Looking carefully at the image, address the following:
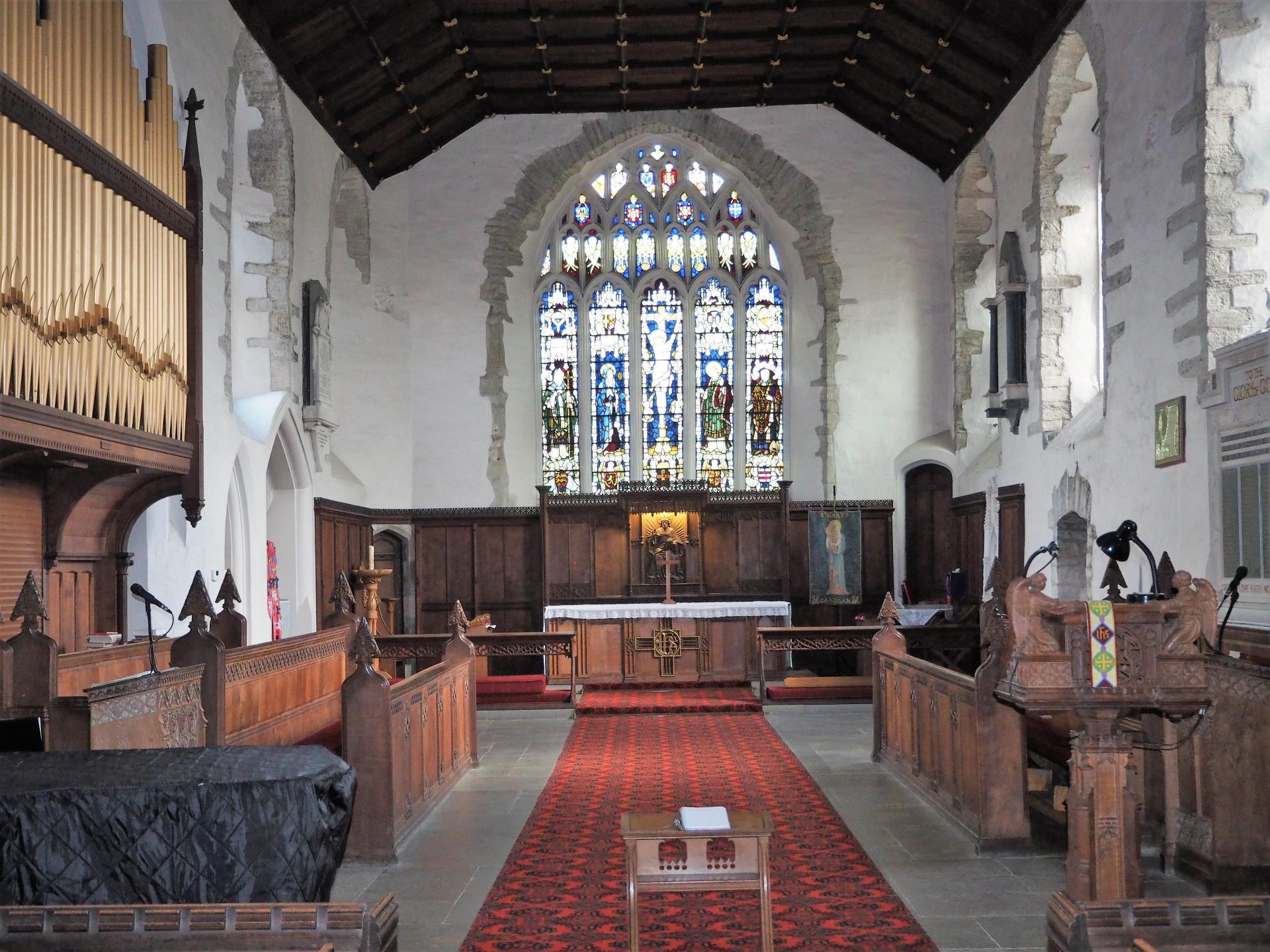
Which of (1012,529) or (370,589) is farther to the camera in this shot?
(370,589)

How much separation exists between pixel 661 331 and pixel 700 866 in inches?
494

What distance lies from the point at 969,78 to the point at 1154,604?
32.2ft

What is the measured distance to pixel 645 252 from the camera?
16.2 m

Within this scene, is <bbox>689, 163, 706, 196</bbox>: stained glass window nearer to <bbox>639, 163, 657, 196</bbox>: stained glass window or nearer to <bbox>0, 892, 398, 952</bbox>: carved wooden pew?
<bbox>639, 163, 657, 196</bbox>: stained glass window

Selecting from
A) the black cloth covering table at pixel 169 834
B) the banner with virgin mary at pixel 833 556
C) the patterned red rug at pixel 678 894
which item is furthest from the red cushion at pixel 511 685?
the black cloth covering table at pixel 169 834

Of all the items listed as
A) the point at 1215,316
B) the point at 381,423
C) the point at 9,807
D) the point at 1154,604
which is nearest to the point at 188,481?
the point at 9,807

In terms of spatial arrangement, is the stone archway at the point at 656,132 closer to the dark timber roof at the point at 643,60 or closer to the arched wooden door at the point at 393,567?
the dark timber roof at the point at 643,60

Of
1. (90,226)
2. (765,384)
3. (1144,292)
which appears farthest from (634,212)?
(90,226)

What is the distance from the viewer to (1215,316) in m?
7.96

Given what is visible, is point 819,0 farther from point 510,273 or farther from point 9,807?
point 9,807

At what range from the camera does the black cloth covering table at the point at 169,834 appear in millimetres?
2943

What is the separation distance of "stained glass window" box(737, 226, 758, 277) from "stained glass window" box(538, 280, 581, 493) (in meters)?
2.26

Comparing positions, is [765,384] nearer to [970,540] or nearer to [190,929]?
[970,540]

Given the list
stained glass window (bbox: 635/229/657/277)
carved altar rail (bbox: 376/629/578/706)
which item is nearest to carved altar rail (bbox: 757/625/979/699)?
carved altar rail (bbox: 376/629/578/706)
